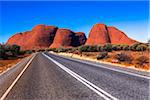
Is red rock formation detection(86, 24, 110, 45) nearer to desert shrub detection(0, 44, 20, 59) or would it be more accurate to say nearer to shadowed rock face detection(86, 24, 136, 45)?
shadowed rock face detection(86, 24, 136, 45)

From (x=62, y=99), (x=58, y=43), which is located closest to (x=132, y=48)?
(x=62, y=99)

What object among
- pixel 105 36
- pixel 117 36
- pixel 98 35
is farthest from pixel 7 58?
pixel 117 36

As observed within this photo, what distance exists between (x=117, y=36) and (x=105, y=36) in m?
9.06

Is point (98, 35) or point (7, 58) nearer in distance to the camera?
point (7, 58)

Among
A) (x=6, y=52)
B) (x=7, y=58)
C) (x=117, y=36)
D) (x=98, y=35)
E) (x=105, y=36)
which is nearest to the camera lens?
(x=7, y=58)

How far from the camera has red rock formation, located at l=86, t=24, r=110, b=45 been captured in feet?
546

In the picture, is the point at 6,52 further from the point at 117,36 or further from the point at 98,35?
the point at 117,36

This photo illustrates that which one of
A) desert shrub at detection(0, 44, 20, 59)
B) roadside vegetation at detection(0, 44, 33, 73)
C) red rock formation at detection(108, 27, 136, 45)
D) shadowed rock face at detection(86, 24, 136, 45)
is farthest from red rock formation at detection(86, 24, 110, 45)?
roadside vegetation at detection(0, 44, 33, 73)

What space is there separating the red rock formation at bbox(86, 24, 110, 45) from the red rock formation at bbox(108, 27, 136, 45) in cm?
375

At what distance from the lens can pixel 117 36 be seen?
172875 mm

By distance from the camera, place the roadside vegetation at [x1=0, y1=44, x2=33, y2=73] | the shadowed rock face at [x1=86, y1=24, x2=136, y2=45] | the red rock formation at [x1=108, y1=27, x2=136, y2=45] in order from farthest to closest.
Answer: the red rock formation at [x1=108, y1=27, x2=136, y2=45], the shadowed rock face at [x1=86, y1=24, x2=136, y2=45], the roadside vegetation at [x1=0, y1=44, x2=33, y2=73]

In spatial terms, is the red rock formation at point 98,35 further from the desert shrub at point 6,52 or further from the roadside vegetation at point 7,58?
the roadside vegetation at point 7,58

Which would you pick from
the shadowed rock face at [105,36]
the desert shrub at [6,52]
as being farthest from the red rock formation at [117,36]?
the desert shrub at [6,52]

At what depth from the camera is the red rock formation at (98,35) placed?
166 m
